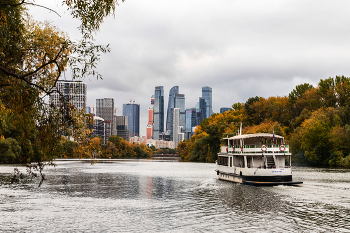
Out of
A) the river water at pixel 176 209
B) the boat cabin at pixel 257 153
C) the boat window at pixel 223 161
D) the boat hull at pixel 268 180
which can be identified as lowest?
the river water at pixel 176 209

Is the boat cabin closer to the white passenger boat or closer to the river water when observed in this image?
the white passenger boat

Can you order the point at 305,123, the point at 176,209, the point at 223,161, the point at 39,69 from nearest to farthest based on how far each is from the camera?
the point at 39,69, the point at 176,209, the point at 223,161, the point at 305,123

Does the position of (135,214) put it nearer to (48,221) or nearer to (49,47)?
(48,221)

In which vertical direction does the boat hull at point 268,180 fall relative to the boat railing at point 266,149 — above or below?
below

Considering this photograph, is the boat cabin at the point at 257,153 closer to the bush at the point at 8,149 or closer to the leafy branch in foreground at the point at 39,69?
the leafy branch in foreground at the point at 39,69

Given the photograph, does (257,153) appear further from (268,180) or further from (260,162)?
(268,180)

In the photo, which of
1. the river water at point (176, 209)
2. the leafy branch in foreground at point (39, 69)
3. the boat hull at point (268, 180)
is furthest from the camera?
the boat hull at point (268, 180)

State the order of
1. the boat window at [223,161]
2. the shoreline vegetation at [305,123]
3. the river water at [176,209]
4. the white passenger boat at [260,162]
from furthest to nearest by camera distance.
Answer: the shoreline vegetation at [305,123]
the boat window at [223,161]
the white passenger boat at [260,162]
the river water at [176,209]

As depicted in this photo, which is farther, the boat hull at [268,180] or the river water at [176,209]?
the boat hull at [268,180]

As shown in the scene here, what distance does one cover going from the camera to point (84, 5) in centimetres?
1327

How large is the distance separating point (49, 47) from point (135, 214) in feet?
56.1

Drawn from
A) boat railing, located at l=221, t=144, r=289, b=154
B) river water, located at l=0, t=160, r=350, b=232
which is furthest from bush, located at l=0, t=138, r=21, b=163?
boat railing, located at l=221, t=144, r=289, b=154

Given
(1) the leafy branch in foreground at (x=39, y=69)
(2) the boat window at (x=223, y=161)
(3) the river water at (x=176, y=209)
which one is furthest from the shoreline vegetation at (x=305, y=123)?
(1) the leafy branch in foreground at (x=39, y=69)

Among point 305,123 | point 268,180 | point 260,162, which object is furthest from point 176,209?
point 305,123
